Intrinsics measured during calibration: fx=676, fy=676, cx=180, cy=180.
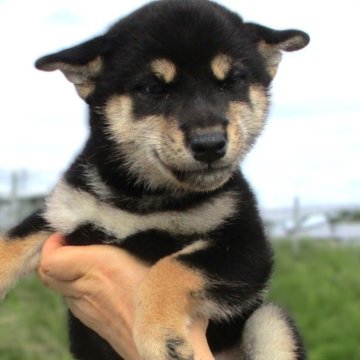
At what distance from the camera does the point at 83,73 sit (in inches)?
138

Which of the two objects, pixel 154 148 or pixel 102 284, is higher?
pixel 154 148

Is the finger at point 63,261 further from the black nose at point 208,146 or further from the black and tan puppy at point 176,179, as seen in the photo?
the black nose at point 208,146

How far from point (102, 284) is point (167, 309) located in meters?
0.51

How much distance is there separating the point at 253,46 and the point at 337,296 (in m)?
7.65

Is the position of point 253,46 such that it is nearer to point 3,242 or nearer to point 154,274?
point 154,274

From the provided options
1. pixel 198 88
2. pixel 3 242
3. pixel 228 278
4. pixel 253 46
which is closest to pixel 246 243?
pixel 228 278

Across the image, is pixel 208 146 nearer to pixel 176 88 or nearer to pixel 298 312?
pixel 176 88

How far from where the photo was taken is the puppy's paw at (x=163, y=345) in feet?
9.42

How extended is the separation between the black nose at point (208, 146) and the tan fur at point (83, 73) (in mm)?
797

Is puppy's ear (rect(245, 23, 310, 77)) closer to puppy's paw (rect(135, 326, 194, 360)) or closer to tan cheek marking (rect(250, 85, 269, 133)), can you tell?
tan cheek marking (rect(250, 85, 269, 133))

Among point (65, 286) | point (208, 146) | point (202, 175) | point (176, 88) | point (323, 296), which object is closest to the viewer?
point (208, 146)

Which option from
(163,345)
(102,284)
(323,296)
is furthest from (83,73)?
(323,296)

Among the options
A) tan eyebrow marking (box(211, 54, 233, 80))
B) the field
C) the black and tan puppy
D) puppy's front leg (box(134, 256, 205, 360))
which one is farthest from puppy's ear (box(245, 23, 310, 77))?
the field

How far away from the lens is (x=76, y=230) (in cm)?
355
